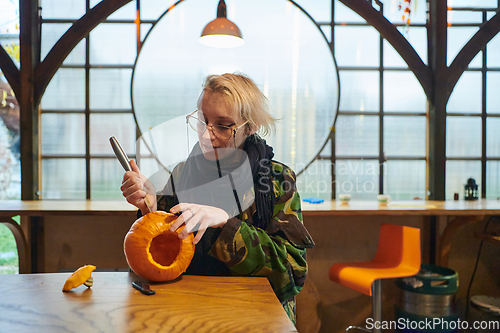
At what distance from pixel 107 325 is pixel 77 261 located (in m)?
2.31

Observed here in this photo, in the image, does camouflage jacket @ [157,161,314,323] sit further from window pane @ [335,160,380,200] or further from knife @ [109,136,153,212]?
window pane @ [335,160,380,200]

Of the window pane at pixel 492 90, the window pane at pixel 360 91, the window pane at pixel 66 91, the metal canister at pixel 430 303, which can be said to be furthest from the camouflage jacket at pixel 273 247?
the window pane at pixel 492 90

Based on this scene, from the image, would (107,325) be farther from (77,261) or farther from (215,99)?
(77,261)

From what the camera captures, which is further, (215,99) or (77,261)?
(77,261)

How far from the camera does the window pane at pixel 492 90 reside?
318cm

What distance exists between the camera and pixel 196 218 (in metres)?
0.91

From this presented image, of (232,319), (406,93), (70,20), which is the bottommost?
(232,319)

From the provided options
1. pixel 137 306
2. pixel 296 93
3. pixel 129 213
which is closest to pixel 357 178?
pixel 296 93

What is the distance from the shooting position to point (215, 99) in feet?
4.08

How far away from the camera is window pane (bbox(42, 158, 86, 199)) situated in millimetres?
2986

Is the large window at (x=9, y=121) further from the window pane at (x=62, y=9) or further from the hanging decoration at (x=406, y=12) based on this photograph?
the hanging decoration at (x=406, y=12)

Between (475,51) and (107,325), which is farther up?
(475,51)

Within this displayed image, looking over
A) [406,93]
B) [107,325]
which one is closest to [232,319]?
[107,325]

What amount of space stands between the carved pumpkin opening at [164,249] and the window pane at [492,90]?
342 centimetres
